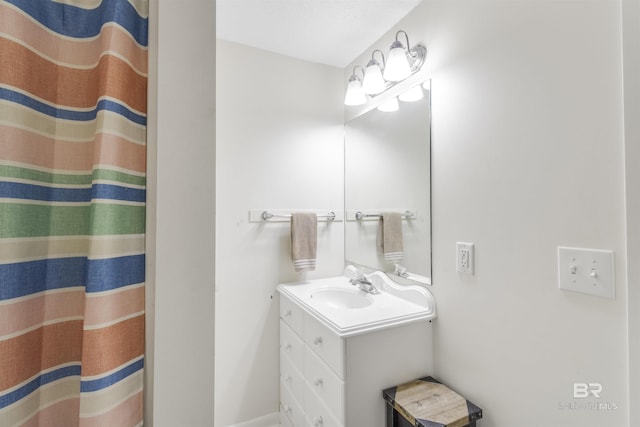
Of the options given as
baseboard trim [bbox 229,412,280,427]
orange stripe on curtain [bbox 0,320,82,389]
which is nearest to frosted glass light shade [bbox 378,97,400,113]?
orange stripe on curtain [bbox 0,320,82,389]

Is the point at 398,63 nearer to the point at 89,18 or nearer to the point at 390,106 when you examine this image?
the point at 390,106

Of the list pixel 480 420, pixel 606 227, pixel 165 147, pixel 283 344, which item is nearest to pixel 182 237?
pixel 165 147

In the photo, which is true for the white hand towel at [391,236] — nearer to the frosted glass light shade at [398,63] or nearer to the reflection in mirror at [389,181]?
the reflection in mirror at [389,181]

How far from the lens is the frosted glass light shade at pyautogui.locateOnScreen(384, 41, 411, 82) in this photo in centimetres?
137

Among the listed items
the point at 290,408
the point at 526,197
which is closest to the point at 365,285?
the point at 290,408

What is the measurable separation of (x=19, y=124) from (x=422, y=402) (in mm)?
1374

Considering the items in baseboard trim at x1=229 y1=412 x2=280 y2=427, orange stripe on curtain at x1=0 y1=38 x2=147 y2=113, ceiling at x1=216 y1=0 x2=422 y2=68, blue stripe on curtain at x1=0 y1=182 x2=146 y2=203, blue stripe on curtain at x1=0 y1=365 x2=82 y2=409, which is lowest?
baseboard trim at x1=229 y1=412 x2=280 y2=427

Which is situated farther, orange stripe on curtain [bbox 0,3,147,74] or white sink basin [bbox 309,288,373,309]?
white sink basin [bbox 309,288,373,309]

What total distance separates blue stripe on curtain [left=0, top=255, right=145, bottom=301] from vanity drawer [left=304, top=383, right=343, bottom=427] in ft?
3.51

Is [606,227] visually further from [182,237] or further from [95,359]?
[95,359]

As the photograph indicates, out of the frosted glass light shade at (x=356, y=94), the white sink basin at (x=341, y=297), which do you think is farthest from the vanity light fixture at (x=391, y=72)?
the white sink basin at (x=341, y=297)

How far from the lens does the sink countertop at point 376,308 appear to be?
3.73ft

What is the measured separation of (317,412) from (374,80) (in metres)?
1.76

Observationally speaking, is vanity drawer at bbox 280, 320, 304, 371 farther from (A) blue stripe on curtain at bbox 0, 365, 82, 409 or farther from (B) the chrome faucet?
(A) blue stripe on curtain at bbox 0, 365, 82, 409
